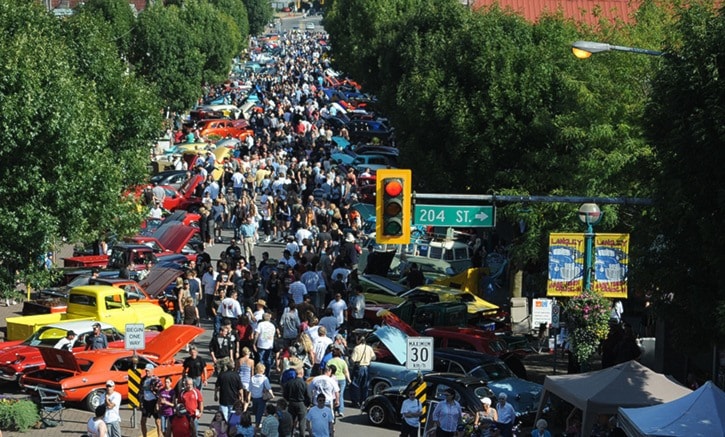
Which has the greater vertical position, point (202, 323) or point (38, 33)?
point (38, 33)

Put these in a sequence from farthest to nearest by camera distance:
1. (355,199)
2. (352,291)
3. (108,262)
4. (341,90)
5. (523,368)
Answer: (341,90) < (355,199) < (108,262) < (352,291) < (523,368)

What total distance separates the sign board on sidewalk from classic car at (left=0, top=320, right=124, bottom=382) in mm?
8731

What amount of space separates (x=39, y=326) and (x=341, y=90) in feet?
240

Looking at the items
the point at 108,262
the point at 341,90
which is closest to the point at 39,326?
the point at 108,262

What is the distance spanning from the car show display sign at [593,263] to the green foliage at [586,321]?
0.18 metres

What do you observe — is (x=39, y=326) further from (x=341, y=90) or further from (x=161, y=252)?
(x=341, y=90)

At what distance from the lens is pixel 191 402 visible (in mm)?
20453

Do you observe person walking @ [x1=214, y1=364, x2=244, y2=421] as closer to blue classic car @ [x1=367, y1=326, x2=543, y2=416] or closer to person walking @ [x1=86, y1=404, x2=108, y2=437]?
person walking @ [x1=86, y1=404, x2=108, y2=437]

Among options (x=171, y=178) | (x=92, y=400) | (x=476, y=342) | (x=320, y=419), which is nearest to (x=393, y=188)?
(x=320, y=419)

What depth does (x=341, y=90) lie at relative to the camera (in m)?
98.2

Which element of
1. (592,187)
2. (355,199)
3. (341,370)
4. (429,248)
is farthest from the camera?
(355,199)

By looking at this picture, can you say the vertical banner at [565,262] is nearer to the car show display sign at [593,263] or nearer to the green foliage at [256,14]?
the car show display sign at [593,263]

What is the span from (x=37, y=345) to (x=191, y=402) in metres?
5.13

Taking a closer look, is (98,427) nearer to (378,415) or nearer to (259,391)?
(259,391)
